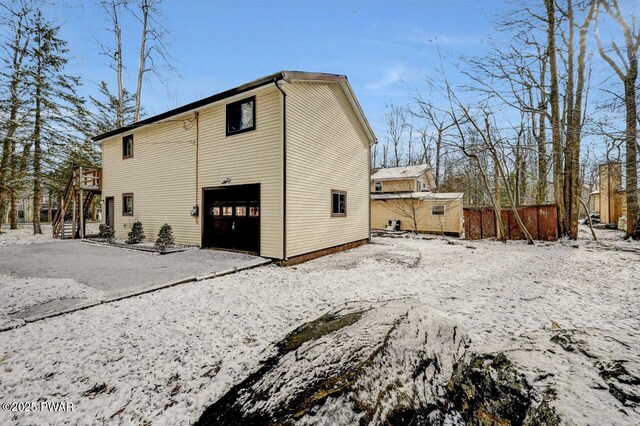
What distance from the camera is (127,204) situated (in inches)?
497

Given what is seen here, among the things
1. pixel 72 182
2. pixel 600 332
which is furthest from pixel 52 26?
pixel 600 332

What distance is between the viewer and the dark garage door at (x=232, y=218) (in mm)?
8375

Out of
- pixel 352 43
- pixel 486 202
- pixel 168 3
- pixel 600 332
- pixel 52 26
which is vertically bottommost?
pixel 600 332

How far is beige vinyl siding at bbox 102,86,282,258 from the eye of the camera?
25.5 ft

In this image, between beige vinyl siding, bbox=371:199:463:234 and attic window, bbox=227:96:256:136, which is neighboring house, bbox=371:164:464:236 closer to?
beige vinyl siding, bbox=371:199:463:234

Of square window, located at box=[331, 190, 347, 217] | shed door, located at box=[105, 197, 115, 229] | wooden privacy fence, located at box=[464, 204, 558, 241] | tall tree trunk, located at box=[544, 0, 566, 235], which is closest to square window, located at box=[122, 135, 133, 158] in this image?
shed door, located at box=[105, 197, 115, 229]

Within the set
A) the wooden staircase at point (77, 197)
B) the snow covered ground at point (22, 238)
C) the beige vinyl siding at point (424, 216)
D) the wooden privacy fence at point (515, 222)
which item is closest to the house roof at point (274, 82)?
the wooden staircase at point (77, 197)

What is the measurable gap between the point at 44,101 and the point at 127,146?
658 centimetres

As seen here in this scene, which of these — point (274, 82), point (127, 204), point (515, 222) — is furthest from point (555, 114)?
point (127, 204)

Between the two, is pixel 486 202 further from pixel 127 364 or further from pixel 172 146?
pixel 127 364

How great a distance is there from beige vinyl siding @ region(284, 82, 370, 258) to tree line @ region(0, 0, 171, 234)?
14670 millimetres

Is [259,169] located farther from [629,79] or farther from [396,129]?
[396,129]

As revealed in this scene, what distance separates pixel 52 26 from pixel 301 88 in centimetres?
1762

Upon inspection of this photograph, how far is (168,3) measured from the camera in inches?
665
